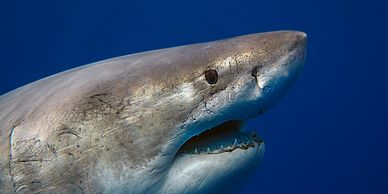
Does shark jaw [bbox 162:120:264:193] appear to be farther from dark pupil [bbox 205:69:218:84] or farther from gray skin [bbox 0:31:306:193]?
dark pupil [bbox 205:69:218:84]

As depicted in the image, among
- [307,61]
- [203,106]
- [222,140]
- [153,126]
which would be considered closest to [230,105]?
[203,106]

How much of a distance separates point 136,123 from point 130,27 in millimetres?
40695

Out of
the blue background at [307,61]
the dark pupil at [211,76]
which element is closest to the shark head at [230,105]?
the dark pupil at [211,76]

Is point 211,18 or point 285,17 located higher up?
point 211,18

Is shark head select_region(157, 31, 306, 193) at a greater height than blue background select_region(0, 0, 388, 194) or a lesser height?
lesser

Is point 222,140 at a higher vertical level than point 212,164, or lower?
higher

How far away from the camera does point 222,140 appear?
6.88 ft

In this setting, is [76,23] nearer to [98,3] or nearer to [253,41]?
[98,3]

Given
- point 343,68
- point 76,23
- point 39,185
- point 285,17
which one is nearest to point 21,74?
point 76,23

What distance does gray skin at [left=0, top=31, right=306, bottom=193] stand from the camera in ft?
6.34

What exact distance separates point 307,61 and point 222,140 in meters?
34.2

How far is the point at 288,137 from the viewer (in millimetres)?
41438

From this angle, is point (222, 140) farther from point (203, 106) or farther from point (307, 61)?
point (307, 61)

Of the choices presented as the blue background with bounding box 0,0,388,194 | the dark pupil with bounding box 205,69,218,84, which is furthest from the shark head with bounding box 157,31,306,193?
the blue background with bounding box 0,0,388,194
